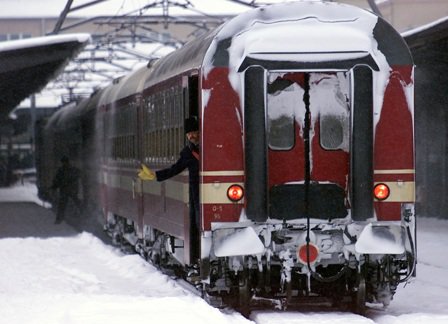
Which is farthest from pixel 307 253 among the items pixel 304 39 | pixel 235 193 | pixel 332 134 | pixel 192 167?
pixel 304 39

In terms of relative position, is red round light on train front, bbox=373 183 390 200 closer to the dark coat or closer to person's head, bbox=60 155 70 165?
the dark coat

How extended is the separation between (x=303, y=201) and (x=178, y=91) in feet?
7.93

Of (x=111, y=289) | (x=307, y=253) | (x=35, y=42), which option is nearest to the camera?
(x=307, y=253)

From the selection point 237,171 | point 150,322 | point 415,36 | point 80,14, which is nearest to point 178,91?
point 237,171

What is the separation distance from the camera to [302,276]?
42.2ft

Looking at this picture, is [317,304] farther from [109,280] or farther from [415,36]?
[415,36]

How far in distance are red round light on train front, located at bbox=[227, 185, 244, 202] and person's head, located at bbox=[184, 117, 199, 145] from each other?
2.60 feet

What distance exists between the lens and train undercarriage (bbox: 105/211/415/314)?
487 inches

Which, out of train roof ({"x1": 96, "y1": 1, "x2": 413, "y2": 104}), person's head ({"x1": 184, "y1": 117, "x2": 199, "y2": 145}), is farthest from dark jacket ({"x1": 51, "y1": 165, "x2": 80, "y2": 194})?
train roof ({"x1": 96, "y1": 1, "x2": 413, "y2": 104})

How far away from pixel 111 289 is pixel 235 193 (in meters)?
4.03

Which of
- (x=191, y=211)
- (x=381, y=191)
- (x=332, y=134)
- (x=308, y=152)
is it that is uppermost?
(x=332, y=134)

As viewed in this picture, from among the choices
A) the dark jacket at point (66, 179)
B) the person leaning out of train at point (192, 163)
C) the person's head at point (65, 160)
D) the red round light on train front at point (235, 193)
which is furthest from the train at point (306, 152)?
the dark jacket at point (66, 179)

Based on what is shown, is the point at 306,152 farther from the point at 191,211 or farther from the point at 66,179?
the point at 66,179

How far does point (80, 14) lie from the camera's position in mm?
71312
